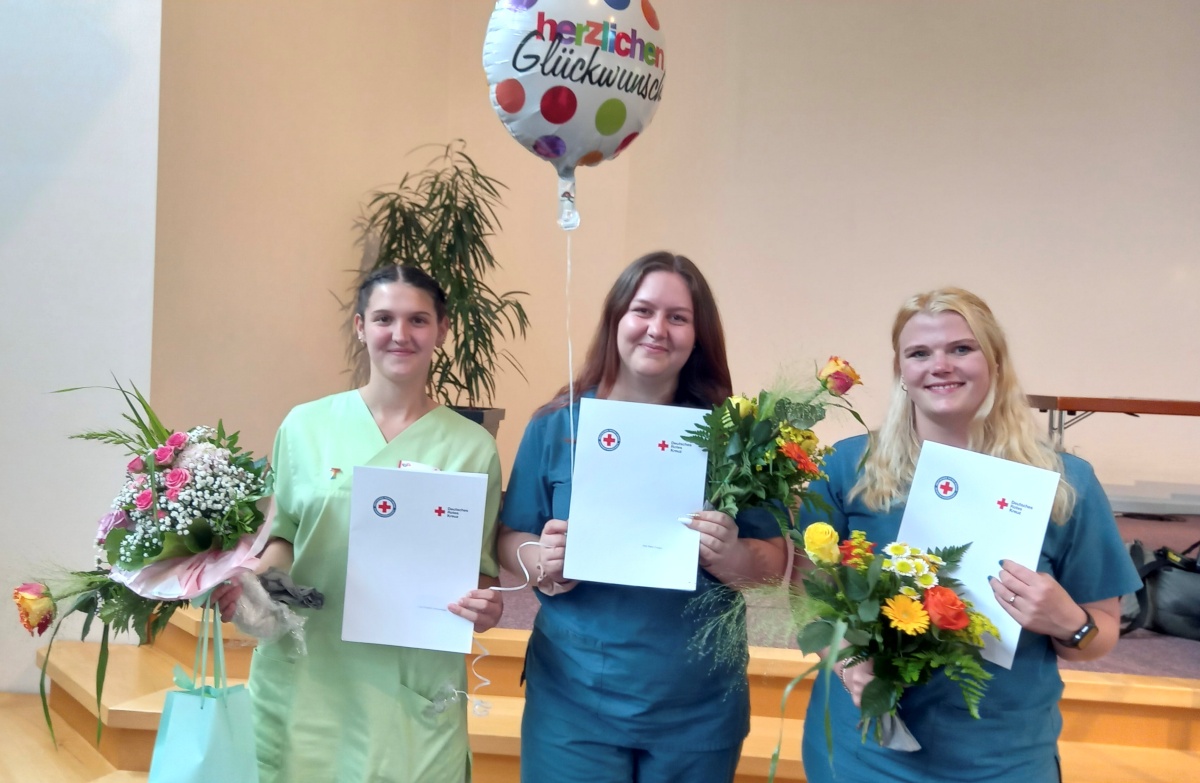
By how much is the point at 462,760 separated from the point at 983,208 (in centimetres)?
521

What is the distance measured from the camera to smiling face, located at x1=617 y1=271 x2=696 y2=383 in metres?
1.53

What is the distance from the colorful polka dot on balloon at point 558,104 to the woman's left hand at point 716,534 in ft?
2.45

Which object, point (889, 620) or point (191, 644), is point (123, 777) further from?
point (889, 620)

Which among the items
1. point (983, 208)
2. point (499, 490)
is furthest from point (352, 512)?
point (983, 208)

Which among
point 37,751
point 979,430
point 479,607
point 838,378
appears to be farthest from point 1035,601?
point 37,751

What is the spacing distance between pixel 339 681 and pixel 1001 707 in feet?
3.49

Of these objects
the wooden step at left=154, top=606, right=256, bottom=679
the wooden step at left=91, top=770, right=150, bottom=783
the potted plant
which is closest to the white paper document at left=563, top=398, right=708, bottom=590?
the wooden step at left=154, top=606, right=256, bottom=679

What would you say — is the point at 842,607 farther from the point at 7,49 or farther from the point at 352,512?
the point at 7,49

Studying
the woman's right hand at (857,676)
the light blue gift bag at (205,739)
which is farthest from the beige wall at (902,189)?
the woman's right hand at (857,676)

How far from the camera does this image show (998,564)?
131 centimetres

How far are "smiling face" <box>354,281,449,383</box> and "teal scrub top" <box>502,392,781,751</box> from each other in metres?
0.39

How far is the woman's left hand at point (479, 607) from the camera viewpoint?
4.86 ft

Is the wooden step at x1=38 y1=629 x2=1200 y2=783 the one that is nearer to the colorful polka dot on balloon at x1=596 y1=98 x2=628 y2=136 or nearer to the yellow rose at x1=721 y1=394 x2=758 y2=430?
the yellow rose at x1=721 y1=394 x2=758 y2=430

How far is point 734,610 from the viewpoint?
1.36 m
